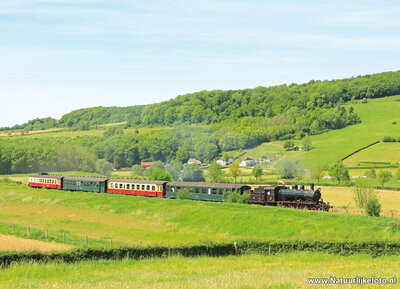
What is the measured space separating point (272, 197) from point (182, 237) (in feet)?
50.2

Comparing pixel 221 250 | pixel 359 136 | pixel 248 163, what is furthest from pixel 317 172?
pixel 221 250

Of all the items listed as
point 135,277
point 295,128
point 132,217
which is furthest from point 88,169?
point 135,277

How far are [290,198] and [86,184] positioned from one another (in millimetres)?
38061

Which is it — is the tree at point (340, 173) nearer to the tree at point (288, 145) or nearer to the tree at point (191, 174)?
the tree at point (191, 174)

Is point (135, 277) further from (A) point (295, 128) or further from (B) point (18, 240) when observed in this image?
(A) point (295, 128)

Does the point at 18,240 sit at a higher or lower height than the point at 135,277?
lower

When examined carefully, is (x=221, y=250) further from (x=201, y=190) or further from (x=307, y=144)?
(x=307, y=144)

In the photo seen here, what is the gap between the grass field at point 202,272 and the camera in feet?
57.8

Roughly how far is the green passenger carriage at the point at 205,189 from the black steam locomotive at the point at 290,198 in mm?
2471

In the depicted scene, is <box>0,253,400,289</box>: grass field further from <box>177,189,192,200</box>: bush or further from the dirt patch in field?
<box>177,189,192,200</box>: bush

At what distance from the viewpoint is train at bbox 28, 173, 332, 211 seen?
53688 millimetres

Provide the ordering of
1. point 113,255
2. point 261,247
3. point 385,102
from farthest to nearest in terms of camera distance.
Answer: point 385,102 → point 261,247 → point 113,255

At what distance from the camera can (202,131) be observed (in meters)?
196

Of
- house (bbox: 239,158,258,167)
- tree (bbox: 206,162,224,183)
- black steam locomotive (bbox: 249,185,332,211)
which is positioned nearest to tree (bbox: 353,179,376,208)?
black steam locomotive (bbox: 249,185,332,211)
